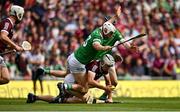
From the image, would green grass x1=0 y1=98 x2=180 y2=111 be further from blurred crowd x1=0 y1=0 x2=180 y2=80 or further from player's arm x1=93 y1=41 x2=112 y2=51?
blurred crowd x1=0 y1=0 x2=180 y2=80

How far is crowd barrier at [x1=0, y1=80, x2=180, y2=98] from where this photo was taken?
2427 centimetres

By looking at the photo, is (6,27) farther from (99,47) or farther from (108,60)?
(108,60)

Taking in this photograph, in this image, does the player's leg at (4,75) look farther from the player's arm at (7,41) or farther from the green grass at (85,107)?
the player's arm at (7,41)

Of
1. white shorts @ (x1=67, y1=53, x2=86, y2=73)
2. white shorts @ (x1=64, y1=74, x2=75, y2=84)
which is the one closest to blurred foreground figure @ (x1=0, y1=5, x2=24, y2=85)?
white shorts @ (x1=67, y1=53, x2=86, y2=73)

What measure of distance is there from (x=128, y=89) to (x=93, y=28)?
3554 millimetres

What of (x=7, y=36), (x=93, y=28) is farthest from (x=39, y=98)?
(x=93, y=28)

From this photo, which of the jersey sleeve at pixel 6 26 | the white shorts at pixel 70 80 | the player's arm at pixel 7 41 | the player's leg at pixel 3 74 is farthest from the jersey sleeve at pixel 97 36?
the player's leg at pixel 3 74

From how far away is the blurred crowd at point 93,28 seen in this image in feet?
85.5

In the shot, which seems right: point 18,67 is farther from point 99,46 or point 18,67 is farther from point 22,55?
point 99,46

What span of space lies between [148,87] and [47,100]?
338 inches

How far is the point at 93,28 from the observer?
90.3 feet

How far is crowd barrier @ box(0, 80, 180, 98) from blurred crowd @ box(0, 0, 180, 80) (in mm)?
475

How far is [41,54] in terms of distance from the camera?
84.3 feet

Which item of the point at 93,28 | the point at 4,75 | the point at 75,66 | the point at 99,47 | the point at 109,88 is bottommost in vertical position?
the point at 109,88
